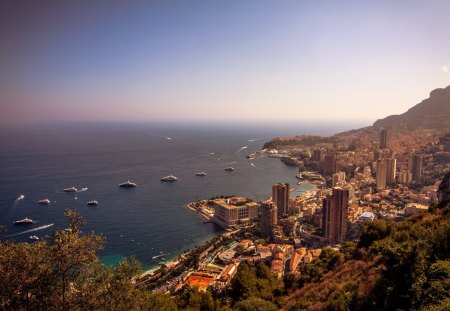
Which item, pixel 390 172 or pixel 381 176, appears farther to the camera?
pixel 390 172

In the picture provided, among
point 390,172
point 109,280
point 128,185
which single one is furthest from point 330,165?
point 109,280

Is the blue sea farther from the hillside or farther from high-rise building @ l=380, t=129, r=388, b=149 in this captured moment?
the hillside

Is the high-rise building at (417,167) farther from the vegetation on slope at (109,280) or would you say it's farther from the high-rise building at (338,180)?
the vegetation on slope at (109,280)

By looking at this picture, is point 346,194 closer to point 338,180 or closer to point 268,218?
point 268,218

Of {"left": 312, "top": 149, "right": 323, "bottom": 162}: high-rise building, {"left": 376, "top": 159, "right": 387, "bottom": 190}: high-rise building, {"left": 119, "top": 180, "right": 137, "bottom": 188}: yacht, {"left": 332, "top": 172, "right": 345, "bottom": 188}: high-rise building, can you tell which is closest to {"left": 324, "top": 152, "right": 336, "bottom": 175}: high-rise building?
{"left": 312, "top": 149, "right": 323, "bottom": 162}: high-rise building

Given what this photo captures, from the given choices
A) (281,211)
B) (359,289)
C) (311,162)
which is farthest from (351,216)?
(311,162)

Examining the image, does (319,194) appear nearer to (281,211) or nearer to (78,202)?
(281,211)

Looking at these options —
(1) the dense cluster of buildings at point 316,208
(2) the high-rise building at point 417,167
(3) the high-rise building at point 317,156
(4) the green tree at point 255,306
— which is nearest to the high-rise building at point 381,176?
(1) the dense cluster of buildings at point 316,208
